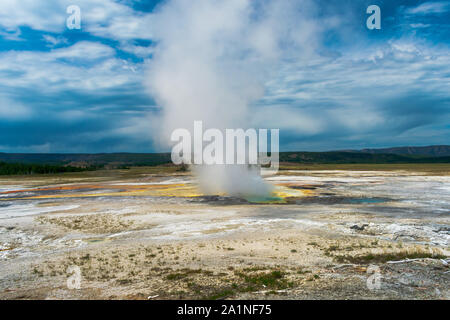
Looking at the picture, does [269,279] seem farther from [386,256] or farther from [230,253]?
[386,256]

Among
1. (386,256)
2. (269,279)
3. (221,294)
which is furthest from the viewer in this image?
(386,256)

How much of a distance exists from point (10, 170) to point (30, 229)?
9127cm

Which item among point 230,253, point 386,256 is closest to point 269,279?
point 230,253

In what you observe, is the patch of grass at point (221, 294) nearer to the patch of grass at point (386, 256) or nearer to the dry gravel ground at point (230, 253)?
the dry gravel ground at point (230, 253)

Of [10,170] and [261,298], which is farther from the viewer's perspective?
[10,170]

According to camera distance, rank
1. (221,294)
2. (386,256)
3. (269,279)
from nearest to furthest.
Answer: (221,294), (269,279), (386,256)

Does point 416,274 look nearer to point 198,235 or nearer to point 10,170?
point 198,235

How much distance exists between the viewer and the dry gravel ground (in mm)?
9484

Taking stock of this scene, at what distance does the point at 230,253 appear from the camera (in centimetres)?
1345

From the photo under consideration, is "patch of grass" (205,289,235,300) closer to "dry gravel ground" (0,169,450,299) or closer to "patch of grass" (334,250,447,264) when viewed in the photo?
"dry gravel ground" (0,169,450,299)

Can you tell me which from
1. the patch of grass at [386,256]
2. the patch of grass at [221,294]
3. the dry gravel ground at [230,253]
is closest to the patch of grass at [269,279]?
the dry gravel ground at [230,253]

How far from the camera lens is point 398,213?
73.4ft

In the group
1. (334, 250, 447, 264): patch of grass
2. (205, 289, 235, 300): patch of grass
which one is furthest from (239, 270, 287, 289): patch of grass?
(334, 250, 447, 264): patch of grass
